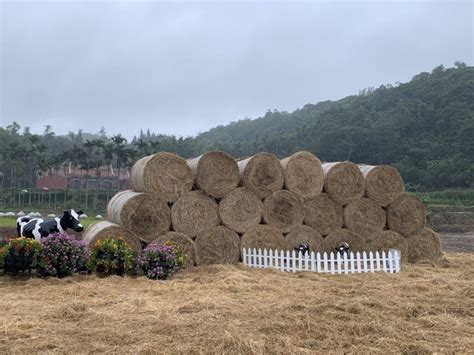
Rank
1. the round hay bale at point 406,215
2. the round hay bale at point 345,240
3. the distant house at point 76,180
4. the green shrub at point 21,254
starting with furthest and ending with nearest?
the distant house at point 76,180 → the round hay bale at point 406,215 → the round hay bale at point 345,240 → the green shrub at point 21,254

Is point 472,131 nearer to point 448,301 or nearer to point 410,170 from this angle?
point 410,170

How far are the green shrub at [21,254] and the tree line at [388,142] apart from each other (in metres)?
45.9

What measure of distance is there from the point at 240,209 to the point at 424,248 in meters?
4.97

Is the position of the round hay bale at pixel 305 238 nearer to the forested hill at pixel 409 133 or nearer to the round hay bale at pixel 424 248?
the round hay bale at pixel 424 248

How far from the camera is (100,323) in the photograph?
5.82 meters

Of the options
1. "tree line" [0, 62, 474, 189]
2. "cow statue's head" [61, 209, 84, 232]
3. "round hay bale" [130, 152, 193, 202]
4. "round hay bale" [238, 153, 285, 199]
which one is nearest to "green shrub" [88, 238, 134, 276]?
"cow statue's head" [61, 209, 84, 232]

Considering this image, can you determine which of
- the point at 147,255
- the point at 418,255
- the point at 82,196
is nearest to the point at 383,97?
the point at 82,196

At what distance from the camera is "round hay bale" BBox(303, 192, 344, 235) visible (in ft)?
39.4

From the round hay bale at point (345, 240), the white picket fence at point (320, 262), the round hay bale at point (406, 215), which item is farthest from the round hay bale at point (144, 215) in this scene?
the round hay bale at point (406, 215)

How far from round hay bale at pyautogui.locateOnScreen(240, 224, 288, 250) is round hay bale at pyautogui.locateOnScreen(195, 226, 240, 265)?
232 millimetres

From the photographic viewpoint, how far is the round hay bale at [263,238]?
37.6 ft

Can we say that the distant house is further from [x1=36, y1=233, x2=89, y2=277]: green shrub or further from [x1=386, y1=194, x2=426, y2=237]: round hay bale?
[x1=36, y1=233, x2=89, y2=277]: green shrub

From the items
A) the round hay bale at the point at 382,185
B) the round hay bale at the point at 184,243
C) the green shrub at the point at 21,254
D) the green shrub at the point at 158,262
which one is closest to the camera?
the green shrub at the point at 21,254

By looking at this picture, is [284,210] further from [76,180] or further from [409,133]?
[76,180]
